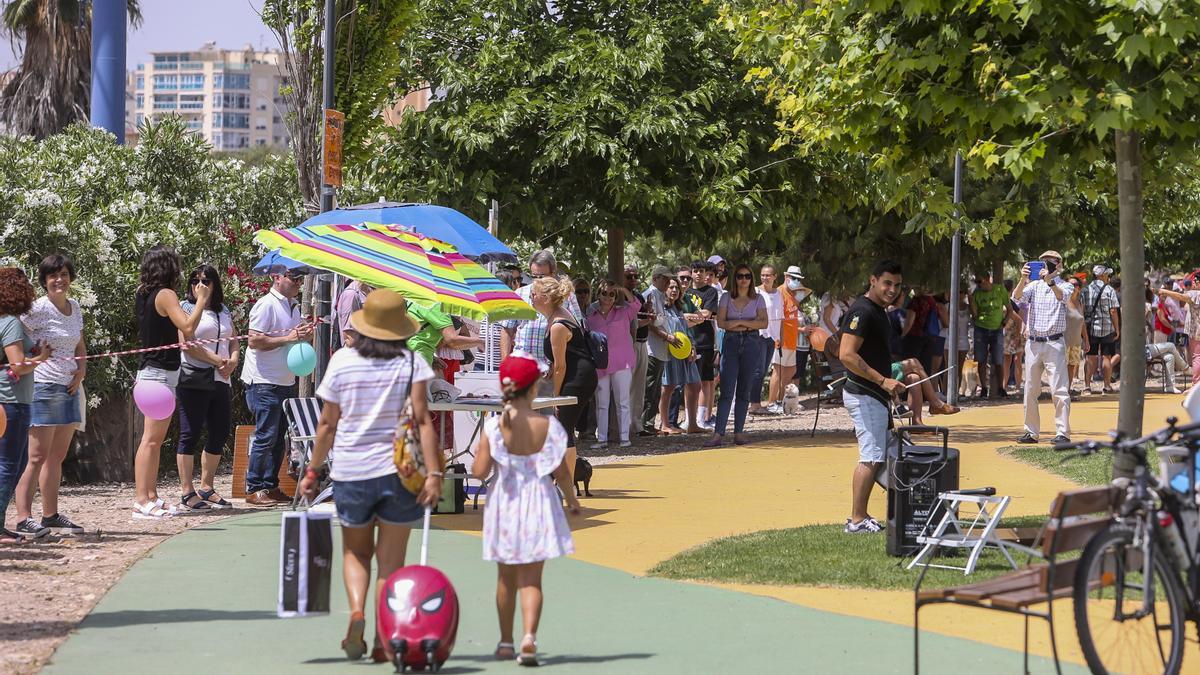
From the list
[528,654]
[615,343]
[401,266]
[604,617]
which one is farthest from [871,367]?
[615,343]

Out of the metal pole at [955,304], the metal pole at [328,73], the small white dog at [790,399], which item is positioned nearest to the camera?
the metal pole at [328,73]

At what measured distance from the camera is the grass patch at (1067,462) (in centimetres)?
1372

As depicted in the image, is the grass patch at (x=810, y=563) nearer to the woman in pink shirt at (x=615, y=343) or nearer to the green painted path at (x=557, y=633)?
the green painted path at (x=557, y=633)

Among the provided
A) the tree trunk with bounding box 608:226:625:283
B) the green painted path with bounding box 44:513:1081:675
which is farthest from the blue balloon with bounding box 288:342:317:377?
the tree trunk with bounding box 608:226:625:283

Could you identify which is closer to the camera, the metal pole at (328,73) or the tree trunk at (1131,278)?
the tree trunk at (1131,278)

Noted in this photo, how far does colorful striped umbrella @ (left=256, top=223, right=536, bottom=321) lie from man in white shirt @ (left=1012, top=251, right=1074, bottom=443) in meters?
7.50

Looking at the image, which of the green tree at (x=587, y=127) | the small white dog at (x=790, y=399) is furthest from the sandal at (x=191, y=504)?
the small white dog at (x=790, y=399)

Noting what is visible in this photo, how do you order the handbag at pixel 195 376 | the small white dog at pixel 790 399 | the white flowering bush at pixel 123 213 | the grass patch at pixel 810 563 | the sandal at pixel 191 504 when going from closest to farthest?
the grass patch at pixel 810 563 → the handbag at pixel 195 376 → the sandal at pixel 191 504 → the white flowering bush at pixel 123 213 → the small white dog at pixel 790 399

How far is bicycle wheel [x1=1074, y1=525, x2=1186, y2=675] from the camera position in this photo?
5.95 metres

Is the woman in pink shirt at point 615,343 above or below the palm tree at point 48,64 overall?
below

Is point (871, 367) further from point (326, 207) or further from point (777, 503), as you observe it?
point (326, 207)

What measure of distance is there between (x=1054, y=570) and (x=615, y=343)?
37.7 feet

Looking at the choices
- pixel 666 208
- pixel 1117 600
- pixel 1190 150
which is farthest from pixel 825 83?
pixel 666 208

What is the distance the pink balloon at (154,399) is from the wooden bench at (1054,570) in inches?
266
